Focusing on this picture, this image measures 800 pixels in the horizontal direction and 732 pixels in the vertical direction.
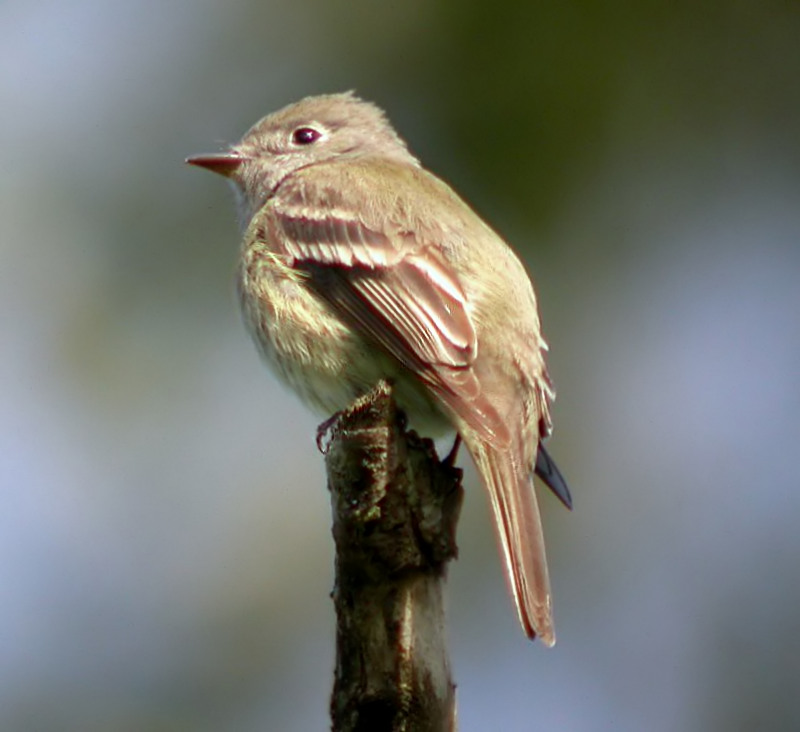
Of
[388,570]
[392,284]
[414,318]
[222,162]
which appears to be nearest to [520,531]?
[388,570]

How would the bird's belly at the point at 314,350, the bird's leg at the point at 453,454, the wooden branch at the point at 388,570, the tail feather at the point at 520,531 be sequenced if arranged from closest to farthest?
the wooden branch at the point at 388,570, the tail feather at the point at 520,531, the bird's leg at the point at 453,454, the bird's belly at the point at 314,350

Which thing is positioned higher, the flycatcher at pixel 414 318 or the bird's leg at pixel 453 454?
the flycatcher at pixel 414 318

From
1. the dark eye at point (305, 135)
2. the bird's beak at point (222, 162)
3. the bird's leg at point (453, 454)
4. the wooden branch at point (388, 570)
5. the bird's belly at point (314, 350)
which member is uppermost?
the dark eye at point (305, 135)

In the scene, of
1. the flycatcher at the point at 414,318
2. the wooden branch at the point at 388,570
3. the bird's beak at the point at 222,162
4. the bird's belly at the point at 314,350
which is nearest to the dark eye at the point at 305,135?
the bird's beak at the point at 222,162

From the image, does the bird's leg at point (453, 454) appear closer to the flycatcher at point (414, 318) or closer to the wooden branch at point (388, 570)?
the flycatcher at point (414, 318)

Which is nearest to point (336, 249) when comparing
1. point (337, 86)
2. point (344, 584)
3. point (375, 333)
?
point (375, 333)

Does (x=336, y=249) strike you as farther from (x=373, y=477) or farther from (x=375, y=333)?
(x=373, y=477)
